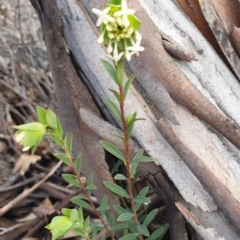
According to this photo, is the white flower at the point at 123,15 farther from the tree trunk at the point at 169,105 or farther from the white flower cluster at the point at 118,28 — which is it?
the tree trunk at the point at 169,105

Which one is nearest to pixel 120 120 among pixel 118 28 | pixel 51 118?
pixel 51 118

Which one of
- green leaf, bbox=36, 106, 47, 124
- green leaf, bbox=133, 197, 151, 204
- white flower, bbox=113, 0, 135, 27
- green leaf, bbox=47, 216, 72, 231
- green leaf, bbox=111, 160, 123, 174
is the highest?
white flower, bbox=113, 0, 135, 27

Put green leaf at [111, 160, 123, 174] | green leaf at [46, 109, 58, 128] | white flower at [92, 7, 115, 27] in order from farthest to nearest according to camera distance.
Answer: green leaf at [111, 160, 123, 174], green leaf at [46, 109, 58, 128], white flower at [92, 7, 115, 27]

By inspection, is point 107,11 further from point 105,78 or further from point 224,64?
point 224,64

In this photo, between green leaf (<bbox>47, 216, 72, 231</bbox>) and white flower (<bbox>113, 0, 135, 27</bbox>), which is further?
green leaf (<bbox>47, 216, 72, 231</bbox>)

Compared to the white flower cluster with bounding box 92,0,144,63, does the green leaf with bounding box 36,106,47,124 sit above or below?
below

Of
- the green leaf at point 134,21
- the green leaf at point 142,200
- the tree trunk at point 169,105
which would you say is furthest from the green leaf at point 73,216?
the green leaf at point 134,21

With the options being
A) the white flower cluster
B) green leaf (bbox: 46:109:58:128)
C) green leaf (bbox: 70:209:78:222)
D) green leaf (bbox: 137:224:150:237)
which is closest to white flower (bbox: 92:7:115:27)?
the white flower cluster

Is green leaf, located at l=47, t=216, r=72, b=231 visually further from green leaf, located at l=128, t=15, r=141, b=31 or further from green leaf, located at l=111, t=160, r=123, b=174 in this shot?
green leaf, located at l=128, t=15, r=141, b=31
